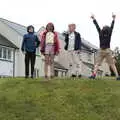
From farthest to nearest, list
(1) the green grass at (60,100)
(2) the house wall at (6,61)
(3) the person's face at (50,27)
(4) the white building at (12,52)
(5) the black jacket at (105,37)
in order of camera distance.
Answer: (4) the white building at (12,52) → (2) the house wall at (6,61) → (5) the black jacket at (105,37) → (3) the person's face at (50,27) → (1) the green grass at (60,100)

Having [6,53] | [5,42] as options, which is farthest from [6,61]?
[5,42]

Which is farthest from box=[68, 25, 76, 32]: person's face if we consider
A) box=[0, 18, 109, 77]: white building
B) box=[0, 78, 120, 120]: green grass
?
box=[0, 18, 109, 77]: white building

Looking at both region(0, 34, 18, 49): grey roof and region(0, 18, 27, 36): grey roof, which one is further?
region(0, 18, 27, 36): grey roof

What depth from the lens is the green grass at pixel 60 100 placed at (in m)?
12.6

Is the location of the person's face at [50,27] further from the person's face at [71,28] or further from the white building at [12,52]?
the white building at [12,52]

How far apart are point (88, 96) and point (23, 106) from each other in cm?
198

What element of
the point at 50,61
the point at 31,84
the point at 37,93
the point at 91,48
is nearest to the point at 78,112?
the point at 37,93

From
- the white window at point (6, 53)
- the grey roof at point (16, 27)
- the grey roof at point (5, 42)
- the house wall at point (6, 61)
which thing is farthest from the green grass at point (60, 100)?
the grey roof at point (16, 27)

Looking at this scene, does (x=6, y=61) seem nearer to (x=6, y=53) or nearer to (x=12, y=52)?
(x=6, y=53)

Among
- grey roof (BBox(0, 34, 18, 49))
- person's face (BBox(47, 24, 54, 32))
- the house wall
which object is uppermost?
grey roof (BBox(0, 34, 18, 49))

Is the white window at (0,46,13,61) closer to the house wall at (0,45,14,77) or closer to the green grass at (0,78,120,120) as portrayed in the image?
the house wall at (0,45,14,77)

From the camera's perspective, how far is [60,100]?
13.8m

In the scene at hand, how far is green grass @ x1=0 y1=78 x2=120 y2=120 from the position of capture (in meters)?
12.6

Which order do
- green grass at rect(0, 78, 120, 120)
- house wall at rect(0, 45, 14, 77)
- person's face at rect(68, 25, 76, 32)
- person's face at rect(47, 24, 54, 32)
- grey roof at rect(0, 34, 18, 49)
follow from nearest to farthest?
green grass at rect(0, 78, 120, 120), person's face at rect(47, 24, 54, 32), person's face at rect(68, 25, 76, 32), house wall at rect(0, 45, 14, 77), grey roof at rect(0, 34, 18, 49)
